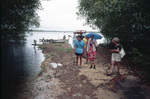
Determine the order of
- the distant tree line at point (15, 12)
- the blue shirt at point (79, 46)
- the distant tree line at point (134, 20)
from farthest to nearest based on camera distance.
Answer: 1. the blue shirt at point (79, 46)
2. the distant tree line at point (134, 20)
3. the distant tree line at point (15, 12)

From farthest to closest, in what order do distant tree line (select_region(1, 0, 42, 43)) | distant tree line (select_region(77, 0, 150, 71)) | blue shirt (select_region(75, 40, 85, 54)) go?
1. blue shirt (select_region(75, 40, 85, 54))
2. distant tree line (select_region(77, 0, 150, 71))
3. distant tree line (select_region(1, 0, 42, 43))

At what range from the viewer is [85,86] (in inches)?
190

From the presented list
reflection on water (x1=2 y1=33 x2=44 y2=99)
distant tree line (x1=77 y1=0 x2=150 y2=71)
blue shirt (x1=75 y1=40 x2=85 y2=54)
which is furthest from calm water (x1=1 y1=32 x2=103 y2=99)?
distant tree line (x1=77 y1=0 x2=150 y2=71)

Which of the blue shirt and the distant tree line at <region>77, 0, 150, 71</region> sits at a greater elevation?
the distant tree line at <region>77, 0, 150, 71</region>

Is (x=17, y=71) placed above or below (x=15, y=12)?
below

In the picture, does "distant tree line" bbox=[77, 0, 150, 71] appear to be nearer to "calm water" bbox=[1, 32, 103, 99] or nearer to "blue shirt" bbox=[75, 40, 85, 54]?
"blue shirt" bbox=[75, 40, 85, 54]

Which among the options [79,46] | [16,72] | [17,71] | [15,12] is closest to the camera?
[79,46]

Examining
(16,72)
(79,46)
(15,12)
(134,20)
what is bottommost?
(16,72)

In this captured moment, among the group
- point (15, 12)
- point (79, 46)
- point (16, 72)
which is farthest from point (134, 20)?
point (15, 12)

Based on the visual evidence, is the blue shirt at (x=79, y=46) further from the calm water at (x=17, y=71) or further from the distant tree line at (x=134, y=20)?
the calm water at (x=17, y=71)

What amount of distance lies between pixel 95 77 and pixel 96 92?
4.72ft

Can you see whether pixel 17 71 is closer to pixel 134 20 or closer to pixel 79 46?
pixel 79 46

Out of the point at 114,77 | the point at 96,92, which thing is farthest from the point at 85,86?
the point at 114,77

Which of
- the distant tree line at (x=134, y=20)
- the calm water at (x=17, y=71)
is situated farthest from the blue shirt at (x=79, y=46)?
the calm water at (x=17, y=71)
